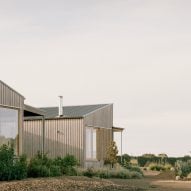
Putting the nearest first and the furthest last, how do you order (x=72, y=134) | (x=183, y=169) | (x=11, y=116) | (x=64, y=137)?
(x=11, y=116) < (x=183, y=169) < (x=72, y=134) < (x=64, y=137)

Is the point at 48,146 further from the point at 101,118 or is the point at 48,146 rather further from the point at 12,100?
the point at 12,100

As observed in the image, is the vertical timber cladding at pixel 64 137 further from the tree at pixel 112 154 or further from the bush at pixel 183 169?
the bush at pixel 183 169

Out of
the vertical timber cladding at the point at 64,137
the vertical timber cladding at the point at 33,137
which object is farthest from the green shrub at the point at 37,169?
the vertical timber cladding at the point at 33,137

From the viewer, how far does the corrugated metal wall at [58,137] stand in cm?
2605

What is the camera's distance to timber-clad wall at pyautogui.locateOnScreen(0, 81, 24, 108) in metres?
18.4

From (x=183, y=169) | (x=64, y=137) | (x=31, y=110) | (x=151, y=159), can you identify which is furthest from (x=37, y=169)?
(x=151, y=159)

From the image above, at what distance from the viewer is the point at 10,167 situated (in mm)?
15711

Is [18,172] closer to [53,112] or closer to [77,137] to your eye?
[77,137]

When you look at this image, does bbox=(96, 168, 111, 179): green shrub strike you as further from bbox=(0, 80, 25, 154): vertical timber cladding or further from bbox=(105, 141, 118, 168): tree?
bbox=(105, 141, 118, 168): tree

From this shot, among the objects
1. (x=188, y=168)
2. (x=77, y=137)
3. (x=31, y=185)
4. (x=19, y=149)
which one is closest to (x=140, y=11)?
(x=31, y=185)

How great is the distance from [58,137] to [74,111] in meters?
1.52

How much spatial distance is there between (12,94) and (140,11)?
5914 millimetres

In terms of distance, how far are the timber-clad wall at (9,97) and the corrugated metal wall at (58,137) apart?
6842 millimetres

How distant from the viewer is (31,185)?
1361cm
